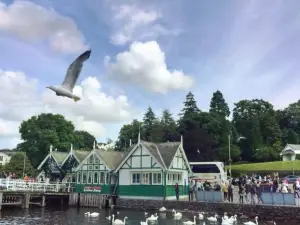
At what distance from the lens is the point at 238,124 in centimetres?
9294

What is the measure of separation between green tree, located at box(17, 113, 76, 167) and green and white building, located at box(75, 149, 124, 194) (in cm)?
2450

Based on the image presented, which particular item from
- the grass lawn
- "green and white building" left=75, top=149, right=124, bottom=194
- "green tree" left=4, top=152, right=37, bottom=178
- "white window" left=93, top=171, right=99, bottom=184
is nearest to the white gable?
"green and white building" left=75, top=149, right=124, bottom=194

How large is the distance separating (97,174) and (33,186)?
7665 mm

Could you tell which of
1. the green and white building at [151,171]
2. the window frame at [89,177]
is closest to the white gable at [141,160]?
the green and white building at [151,171]

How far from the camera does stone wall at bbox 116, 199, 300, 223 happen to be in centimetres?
2749

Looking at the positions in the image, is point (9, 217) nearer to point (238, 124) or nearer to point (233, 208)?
point (233, 208)

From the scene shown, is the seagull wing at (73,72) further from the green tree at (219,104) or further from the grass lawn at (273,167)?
the green tree at (219,104)

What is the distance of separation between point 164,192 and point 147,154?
458 centimetres

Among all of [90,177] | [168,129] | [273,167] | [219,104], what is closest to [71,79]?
[90,177]

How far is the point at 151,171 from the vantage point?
128 ft

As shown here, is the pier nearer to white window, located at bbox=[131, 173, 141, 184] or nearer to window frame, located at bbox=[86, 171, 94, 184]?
window frame, located at bbox=[86, 171, 94, 184]

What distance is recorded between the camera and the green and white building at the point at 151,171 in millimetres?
38188

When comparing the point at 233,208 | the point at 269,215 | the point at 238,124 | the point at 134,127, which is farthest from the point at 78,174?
the point at 238,124

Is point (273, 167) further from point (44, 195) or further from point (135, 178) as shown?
point (44, 195)
